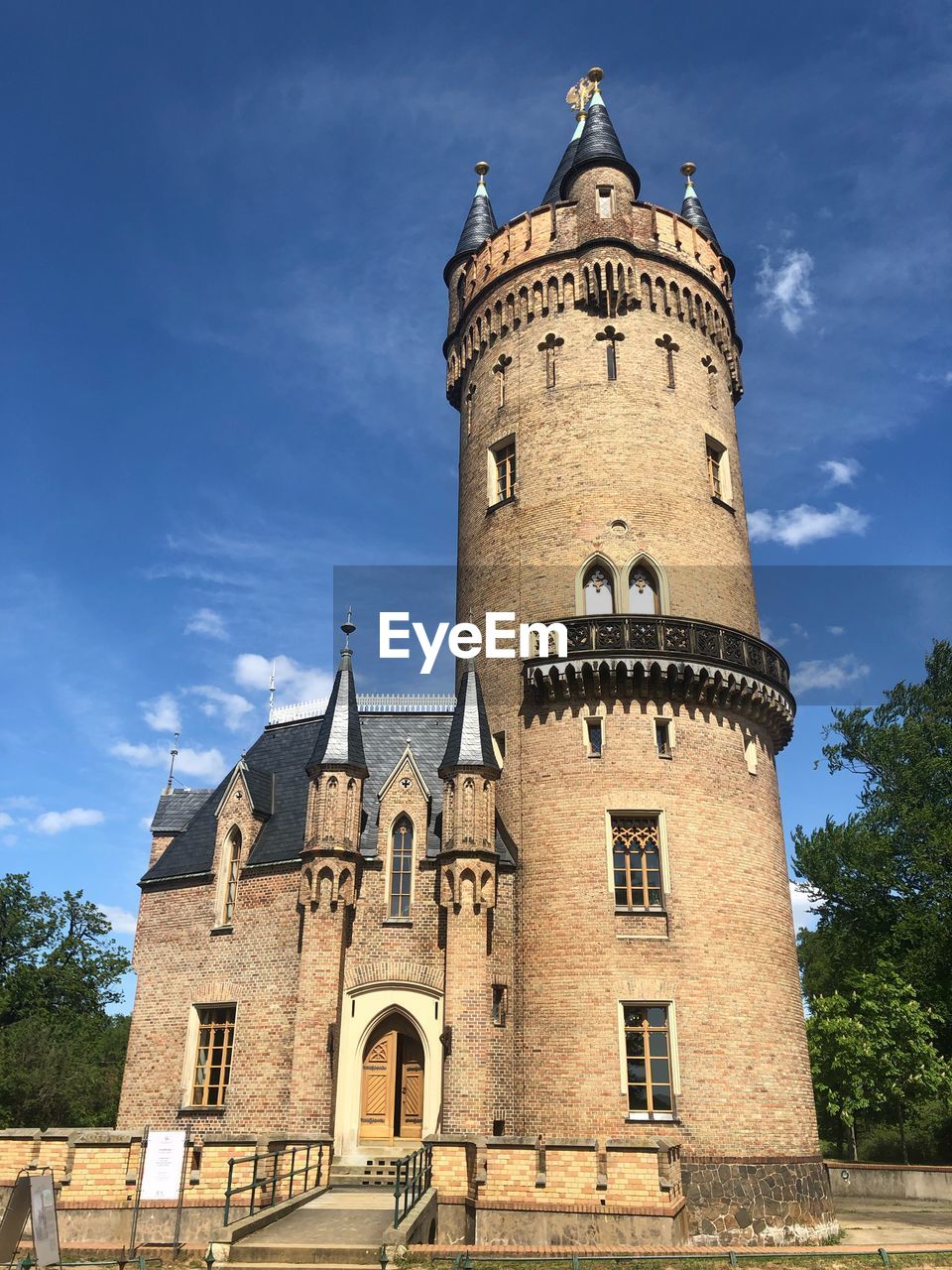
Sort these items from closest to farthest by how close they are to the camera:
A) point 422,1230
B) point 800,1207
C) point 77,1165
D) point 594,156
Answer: point 422,1230, point 77,1165, point 800,1207, point 594,156

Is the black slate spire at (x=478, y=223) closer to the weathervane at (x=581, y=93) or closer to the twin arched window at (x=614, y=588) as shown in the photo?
the weathervane at (x=581, y=93)

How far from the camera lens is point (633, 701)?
23.9m

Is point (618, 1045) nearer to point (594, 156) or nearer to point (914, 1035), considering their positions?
point (914, 1035)

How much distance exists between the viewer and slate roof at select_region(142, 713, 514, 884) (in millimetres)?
24688

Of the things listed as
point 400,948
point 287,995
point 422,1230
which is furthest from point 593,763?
point 422,1230

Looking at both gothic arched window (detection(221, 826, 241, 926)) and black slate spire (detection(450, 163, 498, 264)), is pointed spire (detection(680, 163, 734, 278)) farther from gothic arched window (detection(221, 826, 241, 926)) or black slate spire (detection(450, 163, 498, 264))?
gothic arched window (detection(221, 826, 241, 926))

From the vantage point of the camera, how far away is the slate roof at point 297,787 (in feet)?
81.0

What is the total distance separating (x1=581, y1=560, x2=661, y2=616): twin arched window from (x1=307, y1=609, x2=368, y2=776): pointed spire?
6.23 m

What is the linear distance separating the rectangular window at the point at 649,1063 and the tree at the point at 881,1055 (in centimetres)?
1504

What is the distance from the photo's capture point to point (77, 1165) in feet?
57.3

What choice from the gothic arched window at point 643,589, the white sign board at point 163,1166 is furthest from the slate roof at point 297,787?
the white sign board at point 163,1166

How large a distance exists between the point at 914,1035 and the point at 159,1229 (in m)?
25.0

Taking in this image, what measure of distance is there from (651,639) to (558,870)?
567 centimetres

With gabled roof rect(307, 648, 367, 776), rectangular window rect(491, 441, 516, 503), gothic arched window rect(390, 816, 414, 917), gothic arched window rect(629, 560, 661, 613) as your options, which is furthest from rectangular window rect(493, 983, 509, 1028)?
rectangular window rect(491, 441, 516, 503)
